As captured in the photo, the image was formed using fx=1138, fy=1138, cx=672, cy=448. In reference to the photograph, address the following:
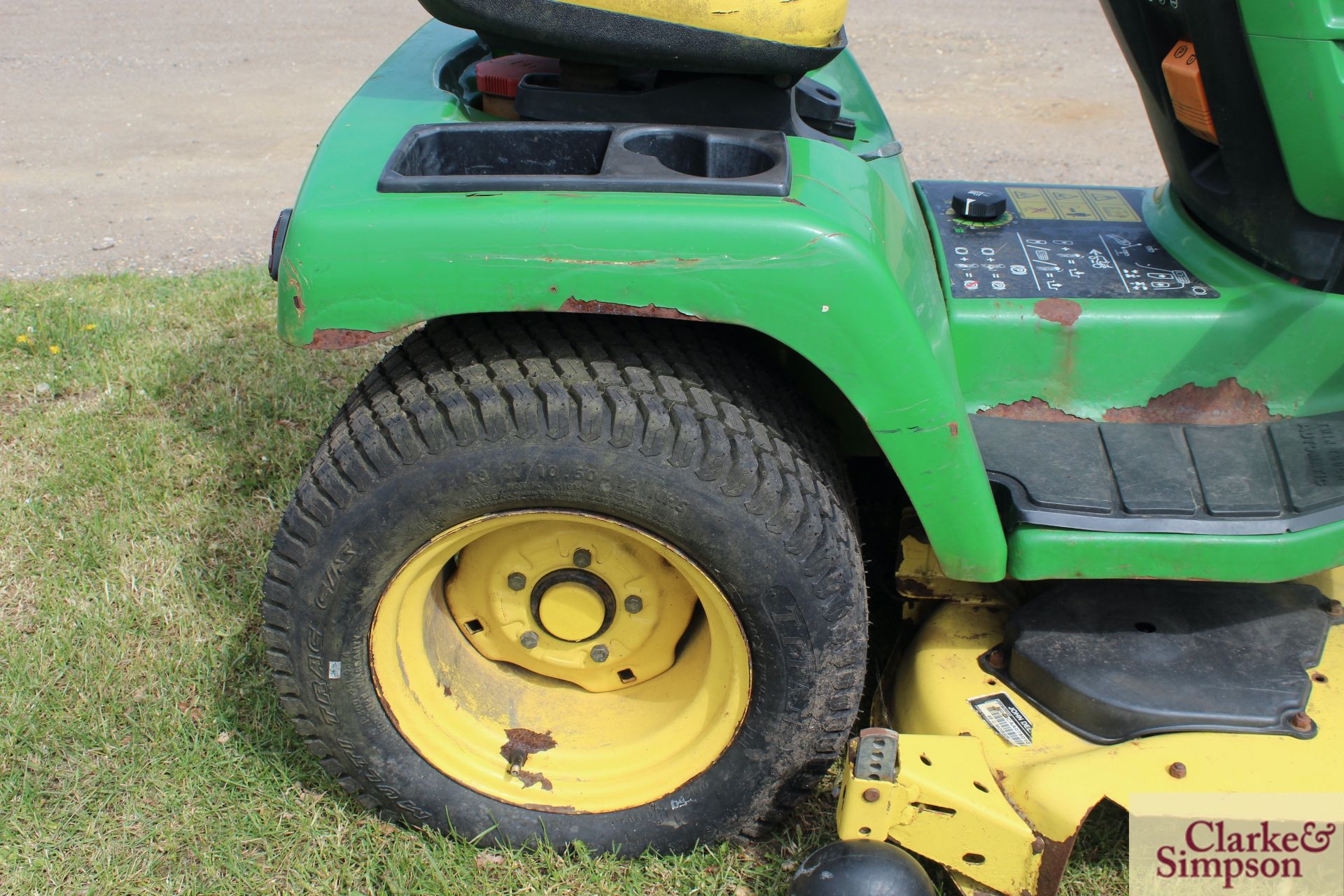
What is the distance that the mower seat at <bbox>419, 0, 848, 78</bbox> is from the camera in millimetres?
1582

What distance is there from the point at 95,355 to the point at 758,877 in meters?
2.47

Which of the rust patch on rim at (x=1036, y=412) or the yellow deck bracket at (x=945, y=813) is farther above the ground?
the rust patch on rim at (x=1036, y=412)

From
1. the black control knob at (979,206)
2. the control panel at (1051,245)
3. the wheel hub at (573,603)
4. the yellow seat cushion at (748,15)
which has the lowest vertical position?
the wheel hub at (573,603)

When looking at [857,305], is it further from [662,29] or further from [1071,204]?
[1071,204]

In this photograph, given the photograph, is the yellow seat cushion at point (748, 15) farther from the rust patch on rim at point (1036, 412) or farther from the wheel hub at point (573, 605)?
the wheel hub at point (573, 605)

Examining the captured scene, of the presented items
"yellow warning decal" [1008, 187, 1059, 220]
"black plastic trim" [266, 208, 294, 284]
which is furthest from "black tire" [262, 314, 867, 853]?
"yellow warning decal" [1008, 187, 1059, 220]

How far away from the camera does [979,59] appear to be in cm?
666

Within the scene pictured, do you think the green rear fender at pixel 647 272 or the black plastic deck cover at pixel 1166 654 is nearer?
the green rear fender at pixel 647 272

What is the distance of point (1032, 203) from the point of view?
2.23 metres

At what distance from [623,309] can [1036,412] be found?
2.64 feet

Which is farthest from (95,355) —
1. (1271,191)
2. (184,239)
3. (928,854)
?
(1271,191)

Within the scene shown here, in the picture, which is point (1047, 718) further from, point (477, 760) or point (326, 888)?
point (326, 888)

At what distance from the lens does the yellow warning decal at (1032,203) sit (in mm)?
2162

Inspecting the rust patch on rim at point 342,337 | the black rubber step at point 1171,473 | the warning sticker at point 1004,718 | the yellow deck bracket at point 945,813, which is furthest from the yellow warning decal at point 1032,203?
the rust patch on rim at point 342,337
